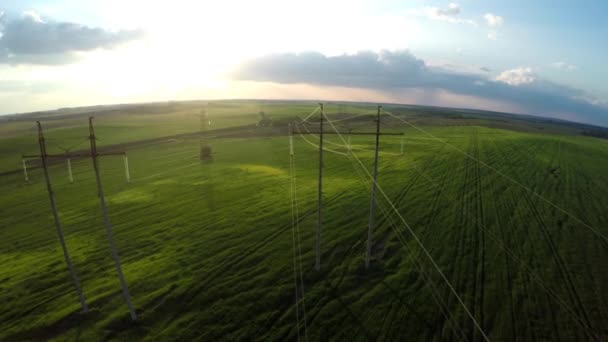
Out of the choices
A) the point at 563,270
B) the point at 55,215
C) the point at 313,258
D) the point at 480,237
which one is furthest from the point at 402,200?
the point at 55,215

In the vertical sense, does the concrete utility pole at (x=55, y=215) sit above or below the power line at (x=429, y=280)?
above

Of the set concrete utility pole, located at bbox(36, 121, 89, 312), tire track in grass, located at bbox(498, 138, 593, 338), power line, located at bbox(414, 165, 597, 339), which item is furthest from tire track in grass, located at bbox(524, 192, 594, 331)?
concrete utility pole, located at bbox(36, 121, 89, 312)

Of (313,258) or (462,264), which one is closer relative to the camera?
(462,264)

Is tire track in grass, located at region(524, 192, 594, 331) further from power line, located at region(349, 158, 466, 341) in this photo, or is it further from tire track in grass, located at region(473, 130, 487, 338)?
power line, located at region(349, 158, 466, 341)

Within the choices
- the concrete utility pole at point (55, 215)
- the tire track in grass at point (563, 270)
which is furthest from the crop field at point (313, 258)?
the concrete utility pole at point (55, 215)

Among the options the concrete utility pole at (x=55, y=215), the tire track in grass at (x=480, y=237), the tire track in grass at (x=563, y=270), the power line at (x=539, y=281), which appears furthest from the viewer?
the tire track in grass at (x=480, y=237)


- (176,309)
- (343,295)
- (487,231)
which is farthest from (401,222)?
(176,309)

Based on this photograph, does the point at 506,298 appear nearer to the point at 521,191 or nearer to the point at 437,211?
the point at 437,211

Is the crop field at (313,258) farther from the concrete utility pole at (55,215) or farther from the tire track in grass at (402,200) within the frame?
the concrete utility pole at (55,215)

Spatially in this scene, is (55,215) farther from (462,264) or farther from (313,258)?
(462,264)
